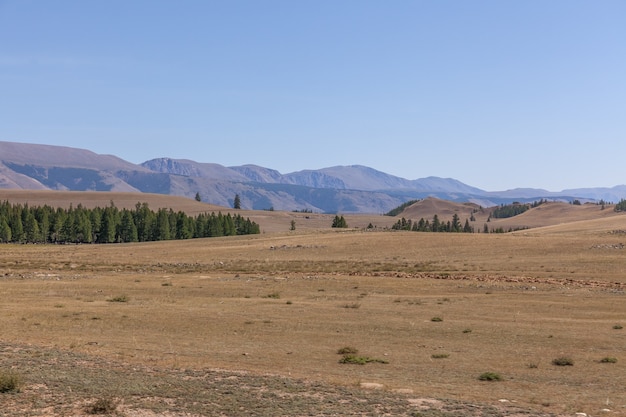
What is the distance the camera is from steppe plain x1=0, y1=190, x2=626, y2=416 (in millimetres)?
15773

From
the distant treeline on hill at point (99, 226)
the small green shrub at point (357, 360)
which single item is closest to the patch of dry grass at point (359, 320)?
the small green shrub at point (357, 360)

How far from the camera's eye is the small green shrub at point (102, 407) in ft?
46.8

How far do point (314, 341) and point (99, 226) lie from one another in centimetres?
13849

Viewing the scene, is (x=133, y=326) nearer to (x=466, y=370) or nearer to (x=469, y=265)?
(x=466, y=370)

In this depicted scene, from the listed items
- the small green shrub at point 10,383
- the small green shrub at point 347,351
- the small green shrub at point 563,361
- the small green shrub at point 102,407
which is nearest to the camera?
the small green shrub at point 102,407

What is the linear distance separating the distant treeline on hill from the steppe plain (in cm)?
9256

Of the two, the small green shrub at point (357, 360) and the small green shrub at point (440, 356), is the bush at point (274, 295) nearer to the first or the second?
the small green shrub at point (440, 356)

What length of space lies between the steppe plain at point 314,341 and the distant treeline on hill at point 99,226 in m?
92.6

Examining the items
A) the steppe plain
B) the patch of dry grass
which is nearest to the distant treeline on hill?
the patch of dry grass

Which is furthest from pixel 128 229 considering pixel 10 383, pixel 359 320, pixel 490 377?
pixel 490 377

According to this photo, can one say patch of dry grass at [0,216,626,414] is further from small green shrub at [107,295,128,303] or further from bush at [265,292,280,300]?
bush at [265,292,280,300]

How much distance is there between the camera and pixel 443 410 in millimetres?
14953

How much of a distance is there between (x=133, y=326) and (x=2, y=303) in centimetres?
1163

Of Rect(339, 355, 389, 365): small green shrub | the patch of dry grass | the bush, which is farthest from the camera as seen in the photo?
the bush
